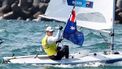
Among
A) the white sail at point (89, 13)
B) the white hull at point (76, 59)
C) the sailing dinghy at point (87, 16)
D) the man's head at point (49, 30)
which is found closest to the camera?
the man's head at point (49, 30)

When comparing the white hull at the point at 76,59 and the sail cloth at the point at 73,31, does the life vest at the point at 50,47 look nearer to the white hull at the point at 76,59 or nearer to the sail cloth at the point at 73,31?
the white hull at the point at 76,59

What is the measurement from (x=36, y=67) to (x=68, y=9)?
2338 mm

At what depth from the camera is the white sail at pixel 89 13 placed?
17141mm

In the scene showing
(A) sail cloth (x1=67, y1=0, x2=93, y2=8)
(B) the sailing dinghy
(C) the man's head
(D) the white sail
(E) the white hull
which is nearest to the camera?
(C) the man's head

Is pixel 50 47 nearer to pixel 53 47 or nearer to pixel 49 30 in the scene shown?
pixel 53 47

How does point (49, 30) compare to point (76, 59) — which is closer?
point (49, 30)

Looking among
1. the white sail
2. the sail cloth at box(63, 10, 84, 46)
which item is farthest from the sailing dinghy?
the sail cloth at box(63, 10, 84, 46)

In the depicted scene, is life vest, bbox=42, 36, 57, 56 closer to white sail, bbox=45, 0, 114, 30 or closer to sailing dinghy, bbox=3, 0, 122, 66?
sailing dinghy, bbox=3, 0, 122, 66

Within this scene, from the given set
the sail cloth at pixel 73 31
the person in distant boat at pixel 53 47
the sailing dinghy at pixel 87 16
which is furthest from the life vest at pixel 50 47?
the sail cloth at pixel 73 31

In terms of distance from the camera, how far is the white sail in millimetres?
17141

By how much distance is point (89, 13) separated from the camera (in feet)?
57.3

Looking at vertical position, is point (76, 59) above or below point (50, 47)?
below

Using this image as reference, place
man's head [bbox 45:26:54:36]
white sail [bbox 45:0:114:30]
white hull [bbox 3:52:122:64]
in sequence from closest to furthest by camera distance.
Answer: man's head [bbox 45:26:54:36]
white hull [bbox 3:52:122:64]
white sail [bbox 45:0:114:30]

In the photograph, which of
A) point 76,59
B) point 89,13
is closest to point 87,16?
point 89,13
